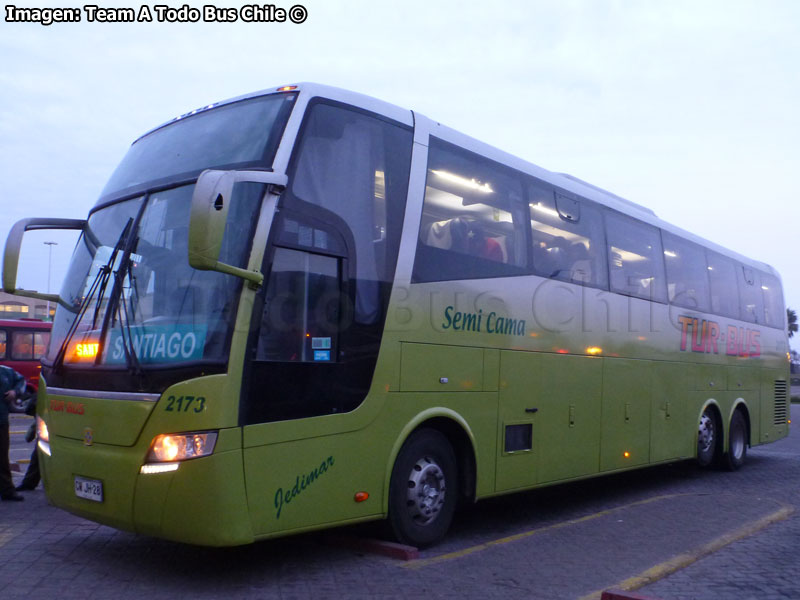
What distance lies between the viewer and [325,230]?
6.29 meters

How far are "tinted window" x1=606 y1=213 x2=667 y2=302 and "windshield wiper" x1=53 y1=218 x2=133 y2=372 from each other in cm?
640

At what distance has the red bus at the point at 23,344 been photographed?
25000mm

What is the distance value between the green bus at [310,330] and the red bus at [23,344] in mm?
20005

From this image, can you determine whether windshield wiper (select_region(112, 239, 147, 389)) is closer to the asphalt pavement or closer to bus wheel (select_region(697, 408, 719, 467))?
the asphalt pavement

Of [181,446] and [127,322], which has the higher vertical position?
[127,322]

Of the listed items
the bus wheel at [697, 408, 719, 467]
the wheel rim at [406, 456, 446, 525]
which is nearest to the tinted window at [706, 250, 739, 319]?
the bus wheel at [697, 408, 719, 467]

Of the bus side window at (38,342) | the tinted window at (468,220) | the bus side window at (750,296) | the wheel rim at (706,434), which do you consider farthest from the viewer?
the bus side window at (38,342)

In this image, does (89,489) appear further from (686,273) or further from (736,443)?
(736,443)

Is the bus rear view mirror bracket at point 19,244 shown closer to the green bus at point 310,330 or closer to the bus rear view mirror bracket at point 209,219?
the green bus at point 310,330

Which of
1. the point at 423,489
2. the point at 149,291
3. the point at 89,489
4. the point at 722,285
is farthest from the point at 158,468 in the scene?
the point at 722,285

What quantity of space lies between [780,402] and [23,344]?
21.8m

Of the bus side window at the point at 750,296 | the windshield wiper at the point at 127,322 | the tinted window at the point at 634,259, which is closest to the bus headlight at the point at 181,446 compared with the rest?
the windshield wiper at the point at 127,322

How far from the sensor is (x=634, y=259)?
439 inches

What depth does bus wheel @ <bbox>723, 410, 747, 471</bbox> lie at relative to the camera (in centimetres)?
1393
